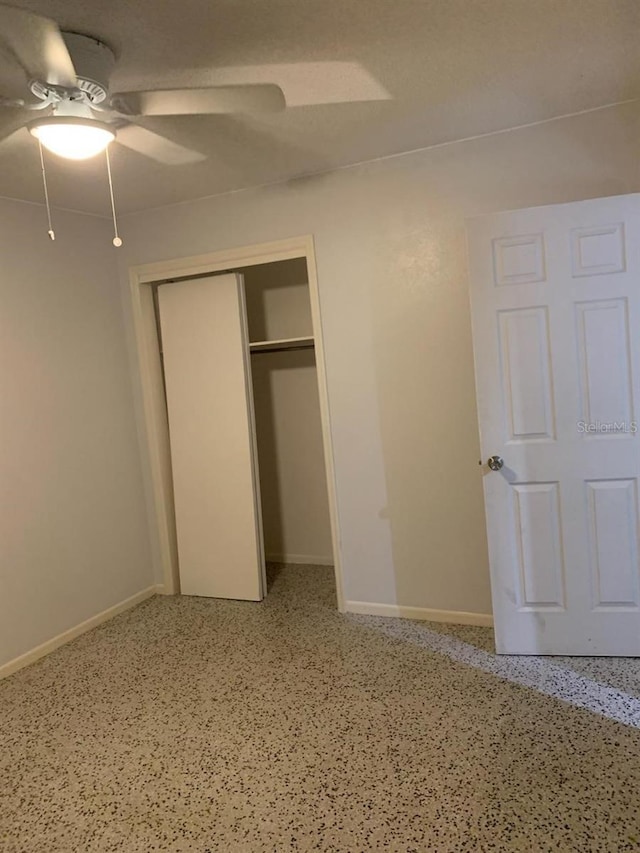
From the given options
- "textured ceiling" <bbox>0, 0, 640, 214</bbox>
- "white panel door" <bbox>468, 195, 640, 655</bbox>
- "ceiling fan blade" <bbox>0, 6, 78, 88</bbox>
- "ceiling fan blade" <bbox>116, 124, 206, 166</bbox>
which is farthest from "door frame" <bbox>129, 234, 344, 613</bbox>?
"ceiling fan blade" <bbox>0, 6, 78, 88</bbox>

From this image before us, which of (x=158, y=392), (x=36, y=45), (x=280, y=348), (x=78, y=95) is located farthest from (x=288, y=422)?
(x=36, y=45)

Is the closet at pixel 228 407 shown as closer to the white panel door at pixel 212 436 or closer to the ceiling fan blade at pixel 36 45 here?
the white panel door at pixel 212 436

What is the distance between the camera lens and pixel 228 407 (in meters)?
4.11

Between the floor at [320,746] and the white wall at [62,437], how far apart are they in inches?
16.6

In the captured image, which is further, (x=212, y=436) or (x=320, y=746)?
(x=212, y=436)

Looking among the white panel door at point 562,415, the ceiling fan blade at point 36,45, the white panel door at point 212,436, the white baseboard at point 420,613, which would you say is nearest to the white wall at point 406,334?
the white baseboard at point 420,613

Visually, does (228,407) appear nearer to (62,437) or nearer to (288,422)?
(288,422)

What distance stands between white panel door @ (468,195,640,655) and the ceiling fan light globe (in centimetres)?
161

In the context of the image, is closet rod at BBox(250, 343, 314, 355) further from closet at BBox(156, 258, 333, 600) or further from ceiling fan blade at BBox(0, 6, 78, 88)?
ceiling fan blade at BBox(0, 6, 78, 88)

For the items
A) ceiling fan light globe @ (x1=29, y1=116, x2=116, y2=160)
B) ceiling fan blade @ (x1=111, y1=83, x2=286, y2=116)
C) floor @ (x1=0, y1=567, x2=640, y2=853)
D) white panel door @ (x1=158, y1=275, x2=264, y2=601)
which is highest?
ceiling fan blade @ (x1=111, y1=83, x2=286, y2=116)

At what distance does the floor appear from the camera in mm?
2062

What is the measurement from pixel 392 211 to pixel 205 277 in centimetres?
133

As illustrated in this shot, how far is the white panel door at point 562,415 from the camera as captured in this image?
2.80m

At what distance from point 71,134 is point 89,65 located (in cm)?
22
